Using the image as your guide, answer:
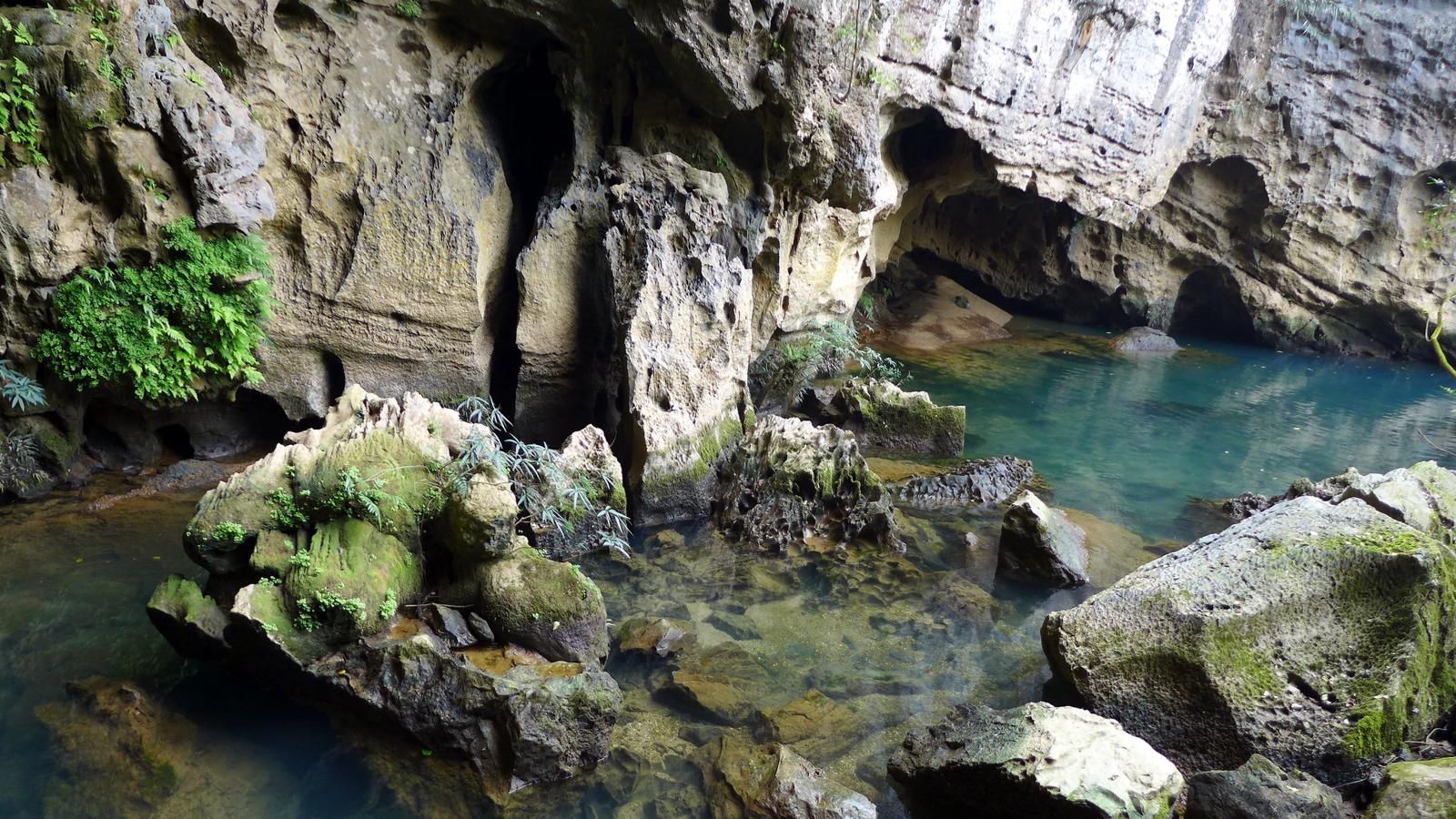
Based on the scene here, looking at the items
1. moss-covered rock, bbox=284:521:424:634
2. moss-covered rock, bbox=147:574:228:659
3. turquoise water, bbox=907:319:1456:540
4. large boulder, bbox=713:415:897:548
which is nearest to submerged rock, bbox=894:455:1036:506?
turquoise water, bbox=907:319:1456:540

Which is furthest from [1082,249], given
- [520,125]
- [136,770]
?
[136,770]

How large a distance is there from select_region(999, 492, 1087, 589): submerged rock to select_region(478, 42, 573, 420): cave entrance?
5.38 meters

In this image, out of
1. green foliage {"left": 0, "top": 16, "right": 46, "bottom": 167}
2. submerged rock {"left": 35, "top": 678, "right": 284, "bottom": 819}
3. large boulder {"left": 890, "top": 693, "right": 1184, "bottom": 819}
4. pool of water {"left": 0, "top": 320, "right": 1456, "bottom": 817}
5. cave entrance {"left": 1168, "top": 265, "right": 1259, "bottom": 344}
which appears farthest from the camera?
cave entrance {"left": 1168, "top": 265, "right": 1259, "bottom": 344}

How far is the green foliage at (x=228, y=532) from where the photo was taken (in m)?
4.86

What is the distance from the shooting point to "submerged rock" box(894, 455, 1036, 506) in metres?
9.16

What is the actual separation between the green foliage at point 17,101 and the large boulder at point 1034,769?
784 cm

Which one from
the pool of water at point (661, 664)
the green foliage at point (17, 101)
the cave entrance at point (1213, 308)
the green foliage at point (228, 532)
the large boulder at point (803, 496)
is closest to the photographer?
the pool of water at point (661, 664)

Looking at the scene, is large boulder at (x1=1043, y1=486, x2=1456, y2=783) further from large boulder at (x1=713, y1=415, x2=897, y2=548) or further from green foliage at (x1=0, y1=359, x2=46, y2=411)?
green foliage at (x1=0, y1=359, x2=46, y2=411)

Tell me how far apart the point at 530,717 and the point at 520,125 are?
7760 mm

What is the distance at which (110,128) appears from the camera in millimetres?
6383

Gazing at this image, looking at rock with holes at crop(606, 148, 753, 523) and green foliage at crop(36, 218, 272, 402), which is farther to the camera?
rock with holes at crop(606, 148, 753, 523)

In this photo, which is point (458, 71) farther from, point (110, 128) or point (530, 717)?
point (530, 717)

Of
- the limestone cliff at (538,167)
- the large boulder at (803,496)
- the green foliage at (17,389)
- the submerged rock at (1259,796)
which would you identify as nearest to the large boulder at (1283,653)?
the submerged rock at (1259,796)

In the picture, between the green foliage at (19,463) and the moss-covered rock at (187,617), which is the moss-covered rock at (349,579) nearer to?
the moss-covered rock at (187,617)
